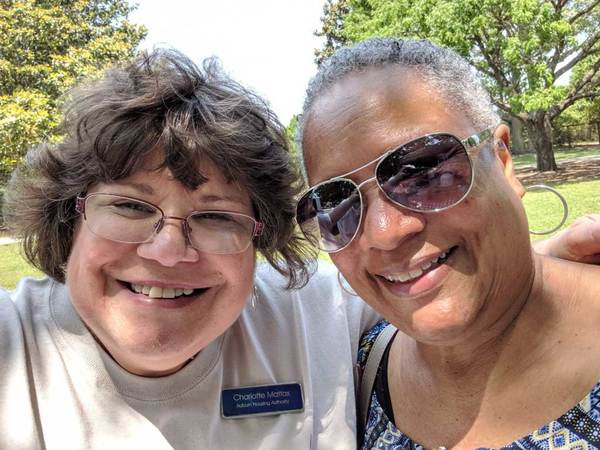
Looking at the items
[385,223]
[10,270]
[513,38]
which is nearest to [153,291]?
[385,223]

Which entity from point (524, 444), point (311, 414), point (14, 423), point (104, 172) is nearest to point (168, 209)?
point (104, 172)

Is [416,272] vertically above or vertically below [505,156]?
below

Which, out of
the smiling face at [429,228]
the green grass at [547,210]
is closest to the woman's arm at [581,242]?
the smiling face at [429,228]

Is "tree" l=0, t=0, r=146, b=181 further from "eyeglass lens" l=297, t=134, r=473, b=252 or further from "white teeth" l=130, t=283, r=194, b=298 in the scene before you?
"eyeglass lens" l=297, t=134, r=473, b=252

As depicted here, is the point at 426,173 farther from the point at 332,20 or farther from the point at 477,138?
the point at 332,20

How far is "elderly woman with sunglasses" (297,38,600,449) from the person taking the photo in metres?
1.51

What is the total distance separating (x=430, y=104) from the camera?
1570mm

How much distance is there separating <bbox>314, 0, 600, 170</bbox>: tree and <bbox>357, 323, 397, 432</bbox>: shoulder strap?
1032 centimetres

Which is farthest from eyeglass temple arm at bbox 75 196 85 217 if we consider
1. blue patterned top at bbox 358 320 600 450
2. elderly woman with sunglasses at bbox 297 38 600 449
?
blue patterned top at bbox 358 320 600 450

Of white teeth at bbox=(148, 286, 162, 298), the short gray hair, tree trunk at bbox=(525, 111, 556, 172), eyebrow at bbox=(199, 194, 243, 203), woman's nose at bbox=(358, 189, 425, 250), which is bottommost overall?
tree trunk at bbox=(525, 111, 556, 172)

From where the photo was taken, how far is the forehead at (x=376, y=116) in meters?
1.56

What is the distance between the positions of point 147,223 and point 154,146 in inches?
10.2

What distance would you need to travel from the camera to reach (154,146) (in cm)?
176

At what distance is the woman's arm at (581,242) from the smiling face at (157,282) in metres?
1.09
